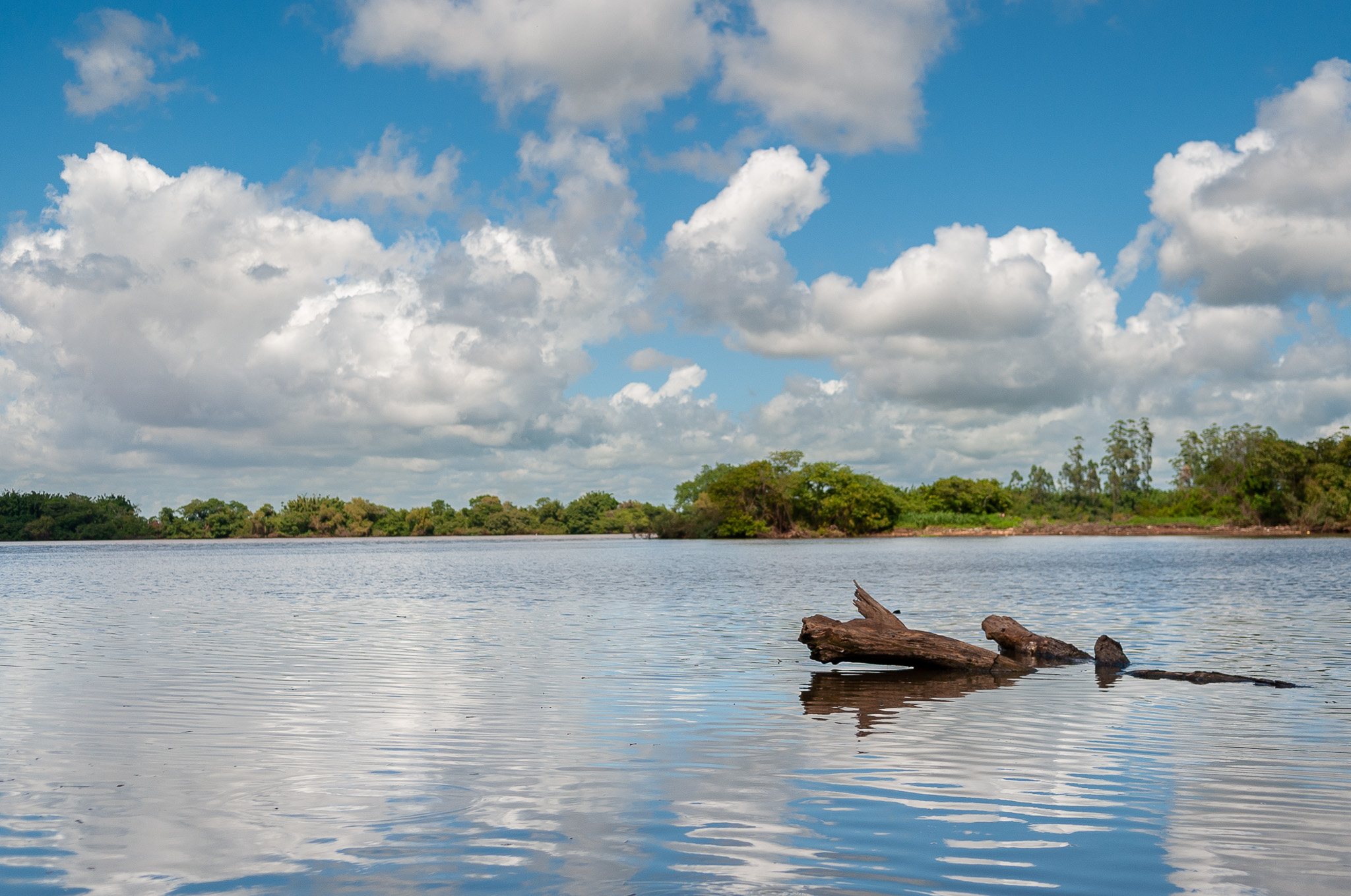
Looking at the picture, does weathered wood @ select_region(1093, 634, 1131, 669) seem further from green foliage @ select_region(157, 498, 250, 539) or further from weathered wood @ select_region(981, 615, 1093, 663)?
green foliage @ select_region(157, 498, 250, 539)

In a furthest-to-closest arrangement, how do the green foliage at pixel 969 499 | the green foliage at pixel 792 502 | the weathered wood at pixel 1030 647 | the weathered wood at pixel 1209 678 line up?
the green foliage at pixel 969 499 → the green foliage at pixel 792 502 → the weathered wood at pixel 1030 647 → the weathered wood at pixel 1209 678

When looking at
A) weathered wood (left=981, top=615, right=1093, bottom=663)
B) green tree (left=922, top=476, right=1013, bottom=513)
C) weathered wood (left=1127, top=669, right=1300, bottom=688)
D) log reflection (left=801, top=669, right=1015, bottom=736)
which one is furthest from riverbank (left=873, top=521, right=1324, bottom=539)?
log reflection (left=801, top=669, right=1015, bottom=736)

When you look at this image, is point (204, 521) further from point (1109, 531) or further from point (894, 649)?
point (894, 649)

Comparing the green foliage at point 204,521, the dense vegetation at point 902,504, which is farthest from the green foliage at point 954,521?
the green foliage at point 204,521

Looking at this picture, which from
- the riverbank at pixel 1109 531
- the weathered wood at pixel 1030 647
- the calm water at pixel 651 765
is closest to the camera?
the calm water at pixel 651 765

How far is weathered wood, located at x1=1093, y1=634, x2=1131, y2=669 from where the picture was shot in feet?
54.0

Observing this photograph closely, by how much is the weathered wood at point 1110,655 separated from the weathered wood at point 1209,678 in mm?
1056

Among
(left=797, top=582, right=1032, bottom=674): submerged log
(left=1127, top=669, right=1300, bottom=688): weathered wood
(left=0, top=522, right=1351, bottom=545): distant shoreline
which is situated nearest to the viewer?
(left=1127, top=669, right=1300, bottom=688): weathered wood

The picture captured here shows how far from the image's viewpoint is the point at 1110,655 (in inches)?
648

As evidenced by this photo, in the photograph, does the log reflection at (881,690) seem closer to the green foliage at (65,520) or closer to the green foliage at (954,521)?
the green foliage at (954,521)

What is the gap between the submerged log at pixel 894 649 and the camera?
16438 millimetres

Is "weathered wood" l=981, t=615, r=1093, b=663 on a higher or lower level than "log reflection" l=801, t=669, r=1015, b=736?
higher

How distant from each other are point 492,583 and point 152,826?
38483 mm

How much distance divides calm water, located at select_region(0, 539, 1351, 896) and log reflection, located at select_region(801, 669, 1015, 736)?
102 mm
